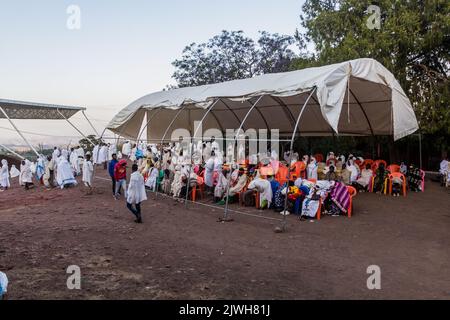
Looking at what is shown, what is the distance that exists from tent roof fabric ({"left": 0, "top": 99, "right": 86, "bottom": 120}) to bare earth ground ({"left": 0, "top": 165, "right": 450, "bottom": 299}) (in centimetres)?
1139

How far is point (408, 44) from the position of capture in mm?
14852

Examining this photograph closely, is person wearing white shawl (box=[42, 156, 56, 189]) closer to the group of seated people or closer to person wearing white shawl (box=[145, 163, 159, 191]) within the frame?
the group of seated people

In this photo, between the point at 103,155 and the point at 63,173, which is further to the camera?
the point at 103,155

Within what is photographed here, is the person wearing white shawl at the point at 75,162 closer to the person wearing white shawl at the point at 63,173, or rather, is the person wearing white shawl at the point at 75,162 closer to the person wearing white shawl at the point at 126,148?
the person wearing white shawl at the point at 126,148

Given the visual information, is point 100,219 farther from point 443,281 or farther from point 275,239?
point 443,281

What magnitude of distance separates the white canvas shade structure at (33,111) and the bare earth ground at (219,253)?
11.3 metres

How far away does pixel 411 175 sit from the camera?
46.4 ft

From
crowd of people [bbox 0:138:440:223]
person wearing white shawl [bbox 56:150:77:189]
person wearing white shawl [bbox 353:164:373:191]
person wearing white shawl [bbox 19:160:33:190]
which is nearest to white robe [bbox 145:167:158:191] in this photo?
crowd of people [bbox 0:138:440:223]

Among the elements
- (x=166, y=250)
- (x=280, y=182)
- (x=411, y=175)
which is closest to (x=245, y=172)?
(x=280, y=182)

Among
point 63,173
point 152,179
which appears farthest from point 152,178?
point 63,173

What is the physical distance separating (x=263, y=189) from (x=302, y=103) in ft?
19.7

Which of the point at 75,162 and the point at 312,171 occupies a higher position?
the point at 75,162

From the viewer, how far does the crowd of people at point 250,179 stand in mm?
9867

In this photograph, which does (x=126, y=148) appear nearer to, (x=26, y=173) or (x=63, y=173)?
(x=26, y=173)
